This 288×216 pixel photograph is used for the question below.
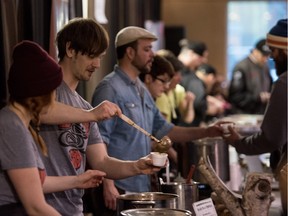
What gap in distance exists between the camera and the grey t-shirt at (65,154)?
3240mm

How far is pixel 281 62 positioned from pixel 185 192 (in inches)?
65.9

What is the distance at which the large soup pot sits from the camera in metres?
3.39

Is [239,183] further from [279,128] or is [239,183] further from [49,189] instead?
[49,189]

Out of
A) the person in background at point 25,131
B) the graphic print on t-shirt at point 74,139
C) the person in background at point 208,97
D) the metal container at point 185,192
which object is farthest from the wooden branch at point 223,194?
the person in background at point 208,97

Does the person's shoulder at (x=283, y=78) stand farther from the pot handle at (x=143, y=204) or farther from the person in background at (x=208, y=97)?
the person in background at (x=208, y=97)

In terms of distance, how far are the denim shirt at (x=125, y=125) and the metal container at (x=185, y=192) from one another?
666 mm

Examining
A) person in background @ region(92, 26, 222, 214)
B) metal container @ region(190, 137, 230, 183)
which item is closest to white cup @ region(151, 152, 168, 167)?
person in background @ region(92, 26, 222, 214)

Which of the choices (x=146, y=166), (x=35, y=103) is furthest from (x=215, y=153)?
(x=35, y=103)

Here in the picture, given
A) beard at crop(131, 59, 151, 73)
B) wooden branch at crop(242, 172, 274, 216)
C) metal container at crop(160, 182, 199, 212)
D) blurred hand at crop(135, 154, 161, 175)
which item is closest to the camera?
blurred hand at crop(135, 154, 161, 175)

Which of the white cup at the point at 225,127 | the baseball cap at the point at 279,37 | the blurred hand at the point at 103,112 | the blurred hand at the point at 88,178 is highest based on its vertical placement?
the blurred hand at the point at 103,112

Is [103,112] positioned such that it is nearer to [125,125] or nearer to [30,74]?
[30,74]

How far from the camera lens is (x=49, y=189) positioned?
302 centimetres

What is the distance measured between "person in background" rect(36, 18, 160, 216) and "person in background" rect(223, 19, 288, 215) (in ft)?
4.81

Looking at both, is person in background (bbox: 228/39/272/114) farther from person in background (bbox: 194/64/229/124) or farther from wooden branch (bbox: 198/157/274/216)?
wooden branch (bbox: 198/157/274/216)
